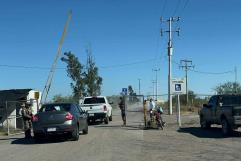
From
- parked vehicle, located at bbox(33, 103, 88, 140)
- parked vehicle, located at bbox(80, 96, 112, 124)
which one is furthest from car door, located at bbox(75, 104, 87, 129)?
parked vehicle, located at bbox(80, 96, 112, 124)

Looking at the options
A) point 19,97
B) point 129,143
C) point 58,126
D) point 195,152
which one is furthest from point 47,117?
point 19,97

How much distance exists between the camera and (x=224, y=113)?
23.3 metres

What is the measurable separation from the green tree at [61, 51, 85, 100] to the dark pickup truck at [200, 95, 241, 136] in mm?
33815

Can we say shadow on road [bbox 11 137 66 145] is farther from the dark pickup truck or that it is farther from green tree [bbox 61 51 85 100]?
green tree [bbox 61 51 85 100]

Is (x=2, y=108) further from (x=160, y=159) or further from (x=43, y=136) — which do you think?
(x=160, y=159)

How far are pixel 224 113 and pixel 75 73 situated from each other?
3898 cm

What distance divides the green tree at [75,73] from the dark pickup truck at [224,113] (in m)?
33.8

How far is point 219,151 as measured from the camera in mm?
16062

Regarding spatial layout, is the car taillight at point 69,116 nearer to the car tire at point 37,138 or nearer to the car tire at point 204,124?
the car tire at point 37,138

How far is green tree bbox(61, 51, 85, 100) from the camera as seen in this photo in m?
59.9

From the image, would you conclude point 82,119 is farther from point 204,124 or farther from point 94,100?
point 94,100

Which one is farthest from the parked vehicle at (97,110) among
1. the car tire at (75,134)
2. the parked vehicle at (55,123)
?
the car tire at (75,134)

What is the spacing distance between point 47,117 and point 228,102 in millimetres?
9049

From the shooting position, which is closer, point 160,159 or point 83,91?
point 160,159
